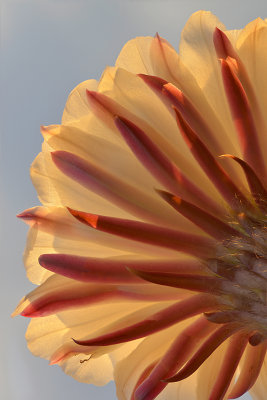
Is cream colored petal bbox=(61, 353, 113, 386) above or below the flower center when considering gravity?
below

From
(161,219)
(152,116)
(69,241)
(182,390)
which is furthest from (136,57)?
(182,390)

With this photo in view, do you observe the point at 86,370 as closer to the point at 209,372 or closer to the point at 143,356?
the point at 143,356

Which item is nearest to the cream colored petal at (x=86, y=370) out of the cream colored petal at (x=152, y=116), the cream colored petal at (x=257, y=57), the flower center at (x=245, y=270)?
the flower center at (x=245, y=270)

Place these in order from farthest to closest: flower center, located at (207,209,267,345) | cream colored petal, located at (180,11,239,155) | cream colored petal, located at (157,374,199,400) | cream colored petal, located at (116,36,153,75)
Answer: cream colored petal, located at (157,374,199,400) < cream colored petal, located at (116,36,153,75) < cream colored petal, located at (180,11,239,155) < flower center, located at (207,209,267,345)

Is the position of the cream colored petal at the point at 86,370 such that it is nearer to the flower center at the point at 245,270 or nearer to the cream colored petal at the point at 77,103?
the flower center at the point at 245,270

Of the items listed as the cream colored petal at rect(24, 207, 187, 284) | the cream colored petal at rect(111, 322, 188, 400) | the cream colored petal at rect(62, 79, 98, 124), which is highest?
the cream colored petal at rect(62, 79, 98, 124)

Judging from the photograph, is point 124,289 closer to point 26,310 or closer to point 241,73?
point 26,310

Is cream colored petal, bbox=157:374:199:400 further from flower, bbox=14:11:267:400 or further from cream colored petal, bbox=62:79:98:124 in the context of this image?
cream colored petal, bbox=62:79:98:124

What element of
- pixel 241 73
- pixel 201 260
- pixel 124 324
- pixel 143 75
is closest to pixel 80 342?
pixel 124 324

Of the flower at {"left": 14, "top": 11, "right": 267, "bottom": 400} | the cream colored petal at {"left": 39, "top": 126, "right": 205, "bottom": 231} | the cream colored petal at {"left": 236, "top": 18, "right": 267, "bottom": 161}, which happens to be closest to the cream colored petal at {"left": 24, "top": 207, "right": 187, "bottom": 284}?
the flower at {"left": 14, "top": 11, "right": 267, "bottom": 400}
